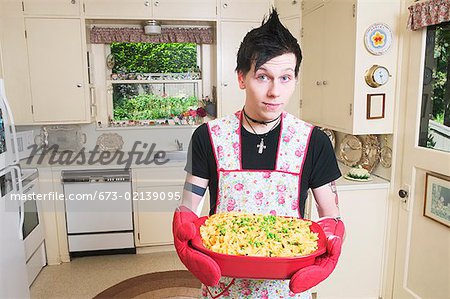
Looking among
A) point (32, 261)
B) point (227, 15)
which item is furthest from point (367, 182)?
point (32, 261)

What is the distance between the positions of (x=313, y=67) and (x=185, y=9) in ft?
4.09

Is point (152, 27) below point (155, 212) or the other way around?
the other way around

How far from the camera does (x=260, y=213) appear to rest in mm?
1121

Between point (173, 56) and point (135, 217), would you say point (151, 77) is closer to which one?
point (173, 56)

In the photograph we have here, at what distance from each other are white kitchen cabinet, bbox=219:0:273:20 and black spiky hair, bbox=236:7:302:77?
7.99 ft

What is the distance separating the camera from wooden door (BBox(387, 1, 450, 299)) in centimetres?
205

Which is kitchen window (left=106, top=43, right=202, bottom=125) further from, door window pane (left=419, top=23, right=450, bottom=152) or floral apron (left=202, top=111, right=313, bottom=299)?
floral apron (left=202, top=111, right=313, bottom=299)

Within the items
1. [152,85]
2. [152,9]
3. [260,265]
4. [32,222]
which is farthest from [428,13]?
[32,222]

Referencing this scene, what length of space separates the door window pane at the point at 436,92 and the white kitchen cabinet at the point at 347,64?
240mm

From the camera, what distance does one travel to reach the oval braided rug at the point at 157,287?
8.66ft

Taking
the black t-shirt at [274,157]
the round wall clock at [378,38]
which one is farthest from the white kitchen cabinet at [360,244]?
the black t-shirt at [274,157]

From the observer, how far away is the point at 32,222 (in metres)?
2.90

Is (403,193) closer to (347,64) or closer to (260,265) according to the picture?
(347,64)

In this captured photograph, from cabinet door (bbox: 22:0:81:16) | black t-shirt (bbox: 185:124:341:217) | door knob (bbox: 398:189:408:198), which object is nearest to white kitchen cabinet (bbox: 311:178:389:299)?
door knob (bbox: 398:189:408:198)
